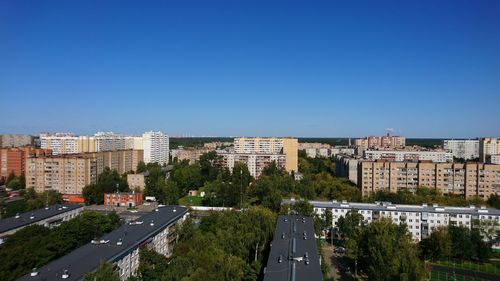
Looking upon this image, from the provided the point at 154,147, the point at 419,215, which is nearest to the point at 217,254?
the point at 419,215

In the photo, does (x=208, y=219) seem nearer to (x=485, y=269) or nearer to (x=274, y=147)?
(x=485, y=269)

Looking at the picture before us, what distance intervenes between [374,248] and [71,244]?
31.1 ft

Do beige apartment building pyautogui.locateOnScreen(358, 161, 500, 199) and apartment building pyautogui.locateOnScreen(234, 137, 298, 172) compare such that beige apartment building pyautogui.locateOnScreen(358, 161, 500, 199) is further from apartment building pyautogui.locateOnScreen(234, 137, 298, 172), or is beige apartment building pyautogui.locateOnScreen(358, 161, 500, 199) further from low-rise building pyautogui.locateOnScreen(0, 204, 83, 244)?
low-rise building pyautogui.locateOnScreen(0, 204, 83, 244)

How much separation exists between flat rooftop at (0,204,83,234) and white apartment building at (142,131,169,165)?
83.5 ft

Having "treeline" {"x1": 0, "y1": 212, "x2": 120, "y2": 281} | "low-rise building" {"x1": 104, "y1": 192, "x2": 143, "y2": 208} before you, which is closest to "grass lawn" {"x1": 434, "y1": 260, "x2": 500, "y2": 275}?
"treeline" {"x1": 0, "y1": 212, "x2": 120, "y2": 281}

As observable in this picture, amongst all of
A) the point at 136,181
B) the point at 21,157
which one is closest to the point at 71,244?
the point at 136,181

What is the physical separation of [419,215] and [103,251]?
1271 centimetres

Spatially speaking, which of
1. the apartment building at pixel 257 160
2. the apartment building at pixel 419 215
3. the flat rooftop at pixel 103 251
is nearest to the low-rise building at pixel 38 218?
the flat rooftop at pixel 103 251

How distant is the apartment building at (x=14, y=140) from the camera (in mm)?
49938

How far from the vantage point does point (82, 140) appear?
3822cm

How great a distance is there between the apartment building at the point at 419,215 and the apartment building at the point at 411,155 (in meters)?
18.3

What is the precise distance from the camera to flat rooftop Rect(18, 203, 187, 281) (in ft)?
29.2

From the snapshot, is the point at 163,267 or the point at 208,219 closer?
the point at 163,267

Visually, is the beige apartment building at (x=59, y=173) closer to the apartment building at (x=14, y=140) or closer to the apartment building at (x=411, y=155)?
the apartment building at (x=411, y=155)
